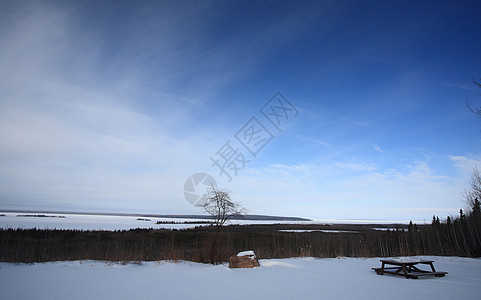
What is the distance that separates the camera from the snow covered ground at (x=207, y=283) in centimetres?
530

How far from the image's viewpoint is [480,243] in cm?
1268

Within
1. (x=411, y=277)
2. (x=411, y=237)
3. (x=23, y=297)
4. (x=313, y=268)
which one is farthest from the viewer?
(x=411, y=237)

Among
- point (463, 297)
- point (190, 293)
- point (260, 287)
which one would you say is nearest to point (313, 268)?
point (260, 287)

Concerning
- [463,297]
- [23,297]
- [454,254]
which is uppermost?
[454,254]

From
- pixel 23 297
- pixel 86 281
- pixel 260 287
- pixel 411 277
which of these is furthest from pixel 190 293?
pixel 411 277

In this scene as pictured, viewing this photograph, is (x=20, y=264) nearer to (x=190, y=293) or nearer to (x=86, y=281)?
(x=86, y=281)

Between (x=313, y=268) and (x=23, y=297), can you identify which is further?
(x=313, y=268)

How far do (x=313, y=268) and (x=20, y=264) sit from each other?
8521 mm

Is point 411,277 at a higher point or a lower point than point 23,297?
higher

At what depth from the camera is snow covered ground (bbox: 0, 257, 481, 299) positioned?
209 inches

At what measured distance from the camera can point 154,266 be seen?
827cm

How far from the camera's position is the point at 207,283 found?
647cm

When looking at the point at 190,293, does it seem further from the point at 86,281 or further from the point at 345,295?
the point at 345,295

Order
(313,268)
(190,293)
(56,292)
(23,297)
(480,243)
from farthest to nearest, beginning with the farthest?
1. (480,243)
2. (313,268)
3. (190,293)
4. (56,292)
5. (23,297)
